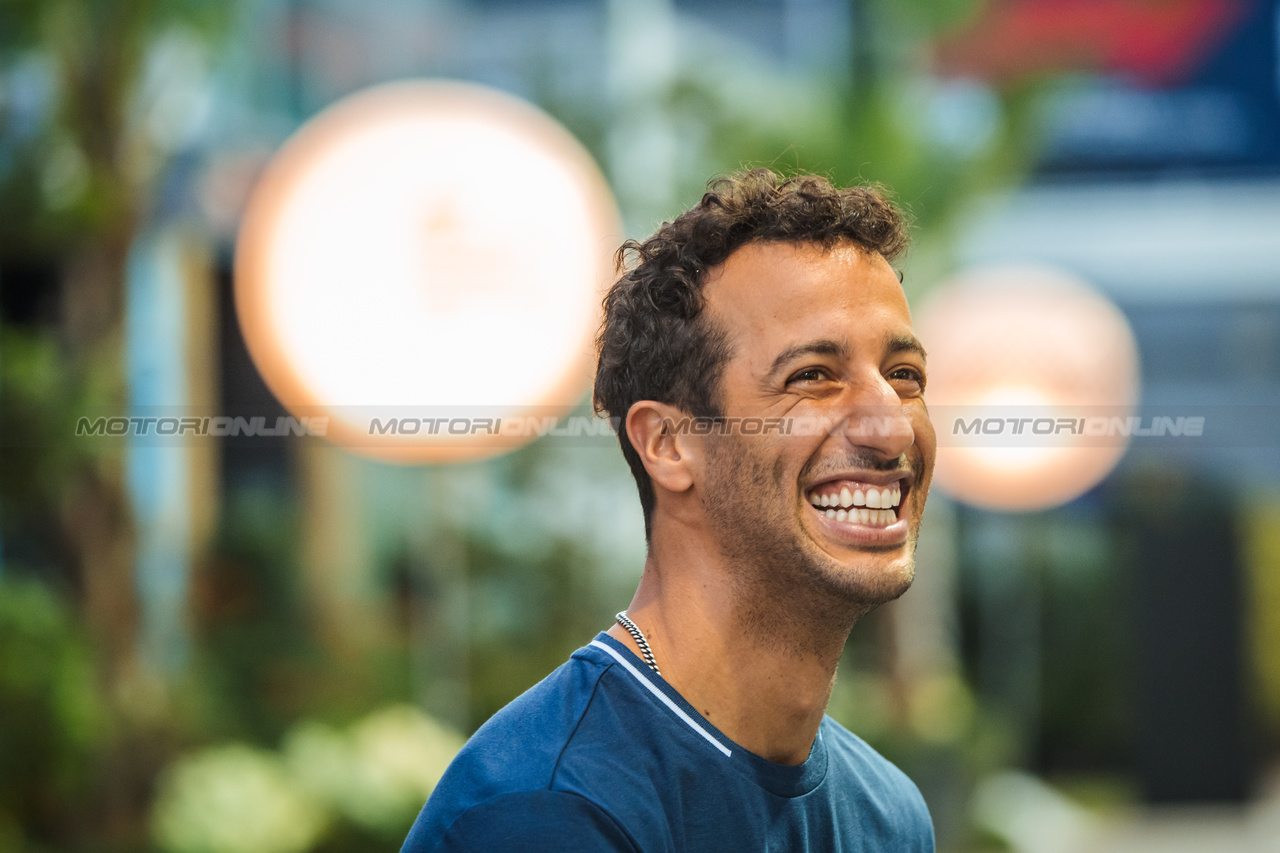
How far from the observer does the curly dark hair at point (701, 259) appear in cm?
202

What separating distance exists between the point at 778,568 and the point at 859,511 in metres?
0.16

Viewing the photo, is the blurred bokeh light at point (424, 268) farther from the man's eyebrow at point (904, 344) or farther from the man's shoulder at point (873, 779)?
the man's eyebrow at point (904, 344)

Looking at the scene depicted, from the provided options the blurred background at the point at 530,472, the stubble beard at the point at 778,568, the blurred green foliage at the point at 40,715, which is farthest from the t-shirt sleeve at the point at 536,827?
the blurred green foliage at the point at 40,715

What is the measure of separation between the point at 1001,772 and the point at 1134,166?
486 centimetres

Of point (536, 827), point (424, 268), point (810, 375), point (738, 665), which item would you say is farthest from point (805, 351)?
point (424, 268)

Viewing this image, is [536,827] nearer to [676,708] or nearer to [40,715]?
[676,708]

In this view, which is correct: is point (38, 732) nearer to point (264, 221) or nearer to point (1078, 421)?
point (264, 221)

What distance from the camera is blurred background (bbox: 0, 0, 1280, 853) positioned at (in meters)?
6.35

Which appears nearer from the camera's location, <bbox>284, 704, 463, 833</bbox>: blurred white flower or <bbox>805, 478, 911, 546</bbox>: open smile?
<bbox>805, 478, 911, 546</bbox>: open smile

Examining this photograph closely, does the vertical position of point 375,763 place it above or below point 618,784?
below

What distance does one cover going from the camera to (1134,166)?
30.6ft

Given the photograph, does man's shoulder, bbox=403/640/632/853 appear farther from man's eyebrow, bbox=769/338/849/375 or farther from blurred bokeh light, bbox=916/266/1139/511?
blurred bokeh light, bbox=916/266/1139/511

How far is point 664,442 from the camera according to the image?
2.07 meters

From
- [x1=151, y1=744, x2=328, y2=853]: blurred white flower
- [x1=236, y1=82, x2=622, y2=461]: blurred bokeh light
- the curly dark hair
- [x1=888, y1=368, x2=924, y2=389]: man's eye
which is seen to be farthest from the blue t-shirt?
[x1=151, y1=744, x2=328, y2=853]: blurred white flower
